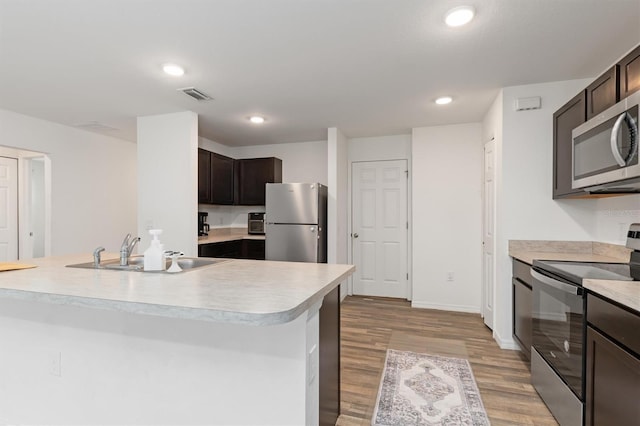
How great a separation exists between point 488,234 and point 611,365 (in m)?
2.25

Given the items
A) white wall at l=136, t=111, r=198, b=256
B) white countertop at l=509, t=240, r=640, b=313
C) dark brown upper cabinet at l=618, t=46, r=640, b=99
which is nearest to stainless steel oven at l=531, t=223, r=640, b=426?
white countertop at l=509, t=240, r=640, b=313

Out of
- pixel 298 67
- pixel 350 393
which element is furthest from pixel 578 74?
pixel 350 393

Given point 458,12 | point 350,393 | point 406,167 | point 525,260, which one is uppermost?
point 458,12

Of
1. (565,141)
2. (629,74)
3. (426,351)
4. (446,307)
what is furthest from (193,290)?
(446,307)

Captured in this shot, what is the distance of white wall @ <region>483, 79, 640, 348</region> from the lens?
2664mm

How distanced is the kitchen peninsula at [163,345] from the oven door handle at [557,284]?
3.78ft

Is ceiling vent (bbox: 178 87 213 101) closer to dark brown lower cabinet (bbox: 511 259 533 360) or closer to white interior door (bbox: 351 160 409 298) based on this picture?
white interior door (bbox: 351 160 409 298)

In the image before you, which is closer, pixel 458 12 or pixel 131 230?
pixel 458 12

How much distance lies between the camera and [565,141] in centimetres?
244

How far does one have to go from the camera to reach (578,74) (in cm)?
254

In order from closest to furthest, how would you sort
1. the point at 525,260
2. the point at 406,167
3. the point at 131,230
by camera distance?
the point at 525,260
the point at 406,167
the point at 131,230

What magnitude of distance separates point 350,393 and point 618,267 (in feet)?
5.93

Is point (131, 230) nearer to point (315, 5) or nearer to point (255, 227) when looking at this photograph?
point (255, 227)

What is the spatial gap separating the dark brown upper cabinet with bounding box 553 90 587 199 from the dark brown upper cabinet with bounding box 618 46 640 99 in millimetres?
397
